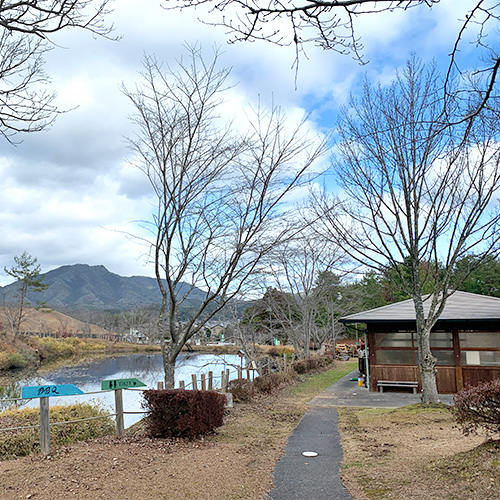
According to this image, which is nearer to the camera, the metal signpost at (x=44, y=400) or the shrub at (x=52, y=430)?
the metal signpost at (x=44, y=400)

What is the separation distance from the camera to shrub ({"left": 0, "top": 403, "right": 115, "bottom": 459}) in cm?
765

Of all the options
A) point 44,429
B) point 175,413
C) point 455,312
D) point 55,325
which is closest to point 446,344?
point 455,312

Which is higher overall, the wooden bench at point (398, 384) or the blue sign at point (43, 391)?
the blue sign at point (43, 391)

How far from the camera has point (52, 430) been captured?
8273 millimetres

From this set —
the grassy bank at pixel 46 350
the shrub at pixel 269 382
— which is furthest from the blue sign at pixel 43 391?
the grassy bank at pixel 46 350

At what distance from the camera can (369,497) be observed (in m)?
4.31

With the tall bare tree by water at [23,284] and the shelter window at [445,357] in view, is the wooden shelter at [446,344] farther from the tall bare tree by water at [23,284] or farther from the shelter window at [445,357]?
the tall bare tree by water at [23,284]

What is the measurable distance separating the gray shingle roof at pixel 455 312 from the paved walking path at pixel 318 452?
233 cm

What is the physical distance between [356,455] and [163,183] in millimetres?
5356

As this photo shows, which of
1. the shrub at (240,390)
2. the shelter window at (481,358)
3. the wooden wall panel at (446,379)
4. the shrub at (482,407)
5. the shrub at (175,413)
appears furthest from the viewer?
the wooden wall panel at (446,379)

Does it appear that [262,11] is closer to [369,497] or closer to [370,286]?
[369,497]

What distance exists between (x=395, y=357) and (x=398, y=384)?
85cm

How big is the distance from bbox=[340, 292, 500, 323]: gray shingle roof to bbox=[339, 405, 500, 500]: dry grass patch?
503 cm

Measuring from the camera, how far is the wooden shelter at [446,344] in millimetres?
13016
